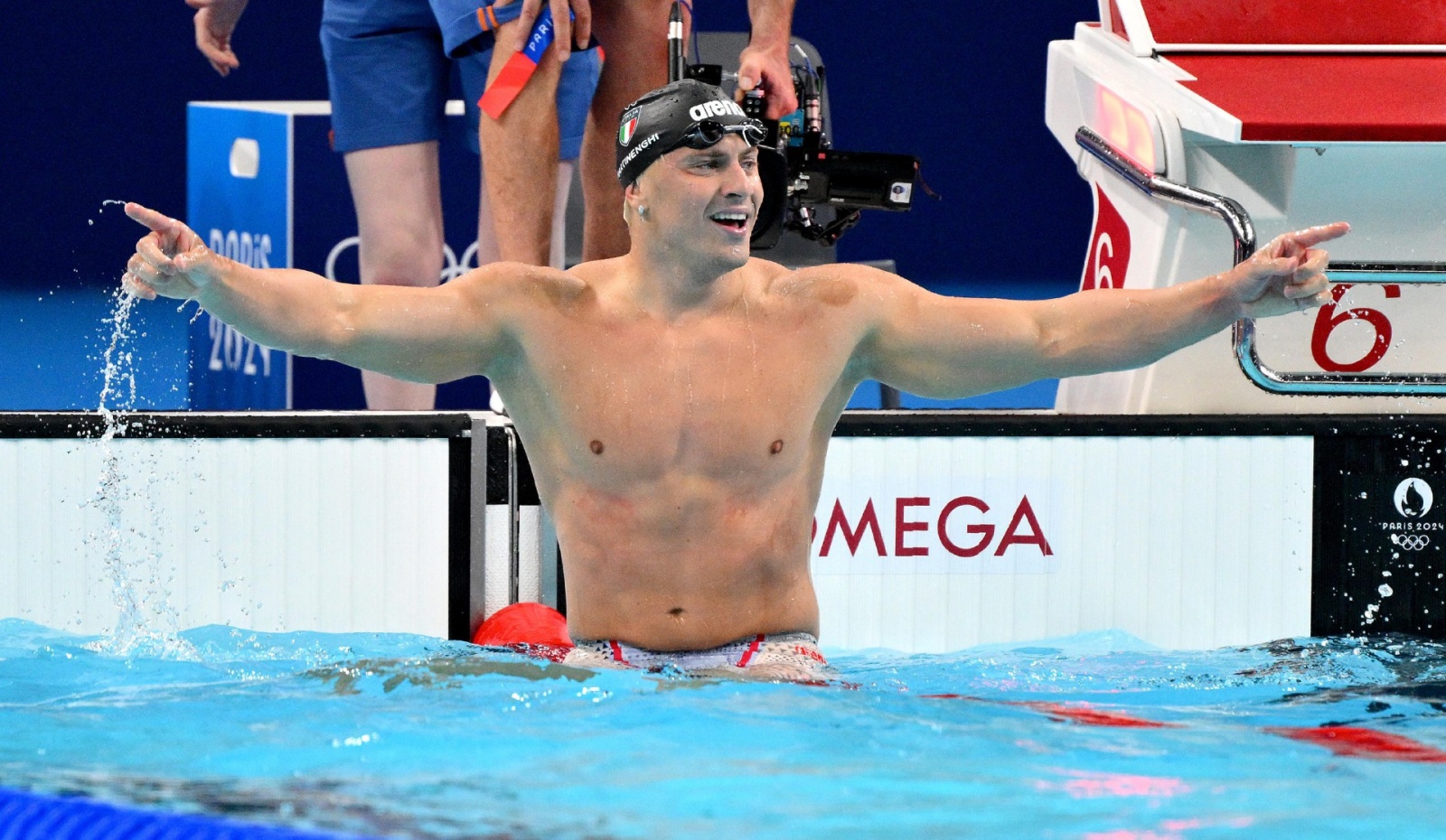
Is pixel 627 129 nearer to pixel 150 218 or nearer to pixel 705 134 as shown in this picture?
pixel 705 134

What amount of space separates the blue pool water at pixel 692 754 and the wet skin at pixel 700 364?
0.25 metres

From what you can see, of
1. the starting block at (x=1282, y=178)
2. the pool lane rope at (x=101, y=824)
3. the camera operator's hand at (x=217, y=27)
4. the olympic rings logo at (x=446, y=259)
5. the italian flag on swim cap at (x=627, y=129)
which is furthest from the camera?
the olympic rings logo at (x=446, y=259)

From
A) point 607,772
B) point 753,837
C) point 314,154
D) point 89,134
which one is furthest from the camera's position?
point 89,134

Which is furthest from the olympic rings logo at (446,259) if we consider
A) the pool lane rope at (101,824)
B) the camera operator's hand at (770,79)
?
the pool lane rope at (101,824)

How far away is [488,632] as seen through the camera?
12.3 feet

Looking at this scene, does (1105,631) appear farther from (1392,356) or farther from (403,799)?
(403,799)

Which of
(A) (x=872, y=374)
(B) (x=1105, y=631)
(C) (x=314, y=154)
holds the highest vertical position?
(C) (x=314, y=154)

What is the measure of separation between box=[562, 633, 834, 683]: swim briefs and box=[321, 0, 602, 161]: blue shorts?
1694 mm

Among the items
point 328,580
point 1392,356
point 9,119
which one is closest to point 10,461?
point 328,580

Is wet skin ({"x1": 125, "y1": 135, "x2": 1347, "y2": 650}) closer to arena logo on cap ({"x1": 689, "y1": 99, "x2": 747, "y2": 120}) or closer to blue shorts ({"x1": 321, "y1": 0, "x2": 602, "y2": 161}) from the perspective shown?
arena logo on cap ({"x1": 689, "y1": 99, "x2": 747, "y2": 120})

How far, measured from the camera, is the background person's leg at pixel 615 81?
160 inches

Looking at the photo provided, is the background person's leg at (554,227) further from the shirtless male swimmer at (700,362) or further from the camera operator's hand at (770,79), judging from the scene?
the shirtless male swimmer at (700,362)

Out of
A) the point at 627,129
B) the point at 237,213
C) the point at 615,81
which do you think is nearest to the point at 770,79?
the point at 615,81

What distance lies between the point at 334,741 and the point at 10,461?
70.5 inches
